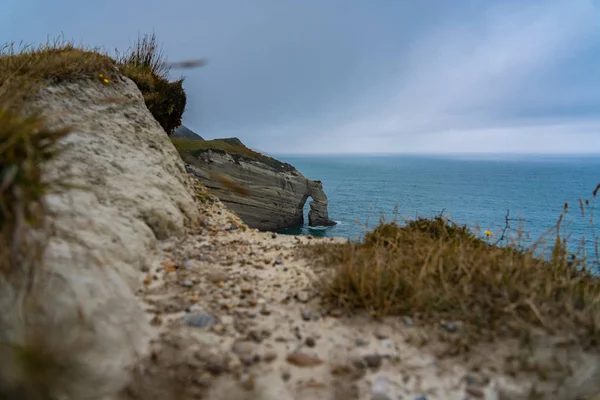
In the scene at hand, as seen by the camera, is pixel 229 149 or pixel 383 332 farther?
pixel 229 149

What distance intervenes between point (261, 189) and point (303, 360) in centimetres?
3311

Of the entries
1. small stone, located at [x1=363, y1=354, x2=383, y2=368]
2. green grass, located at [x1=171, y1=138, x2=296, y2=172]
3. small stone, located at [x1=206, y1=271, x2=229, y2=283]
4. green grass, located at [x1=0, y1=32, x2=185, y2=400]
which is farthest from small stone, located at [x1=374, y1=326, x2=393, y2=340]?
green grass, located at [x1=171, y1=138, x2=296, y2=172]

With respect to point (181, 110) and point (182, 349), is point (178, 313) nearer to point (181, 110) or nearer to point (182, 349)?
point (182, 349)

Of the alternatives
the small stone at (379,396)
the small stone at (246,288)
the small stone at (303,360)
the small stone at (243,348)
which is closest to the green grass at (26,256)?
the small stone at (243,348)

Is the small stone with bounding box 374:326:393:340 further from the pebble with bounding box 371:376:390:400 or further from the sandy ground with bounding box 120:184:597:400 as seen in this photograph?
the pebble with bounding box 371:376:390:400

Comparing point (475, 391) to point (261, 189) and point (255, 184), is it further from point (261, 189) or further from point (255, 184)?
point (261, 189)

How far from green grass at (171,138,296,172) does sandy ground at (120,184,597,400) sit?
24705 mm

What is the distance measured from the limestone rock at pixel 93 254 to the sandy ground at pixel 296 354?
31cm

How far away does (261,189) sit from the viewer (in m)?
36.2

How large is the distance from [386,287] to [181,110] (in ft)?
35.5

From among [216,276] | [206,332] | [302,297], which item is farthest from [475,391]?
[216,276]

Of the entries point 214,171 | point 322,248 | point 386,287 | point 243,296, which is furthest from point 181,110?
point 214,171

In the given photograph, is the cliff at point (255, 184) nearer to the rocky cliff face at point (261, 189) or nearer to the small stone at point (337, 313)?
the rocky cliff face at point (261, 189)

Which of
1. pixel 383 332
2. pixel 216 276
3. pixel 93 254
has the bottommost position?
pixel 383 332
